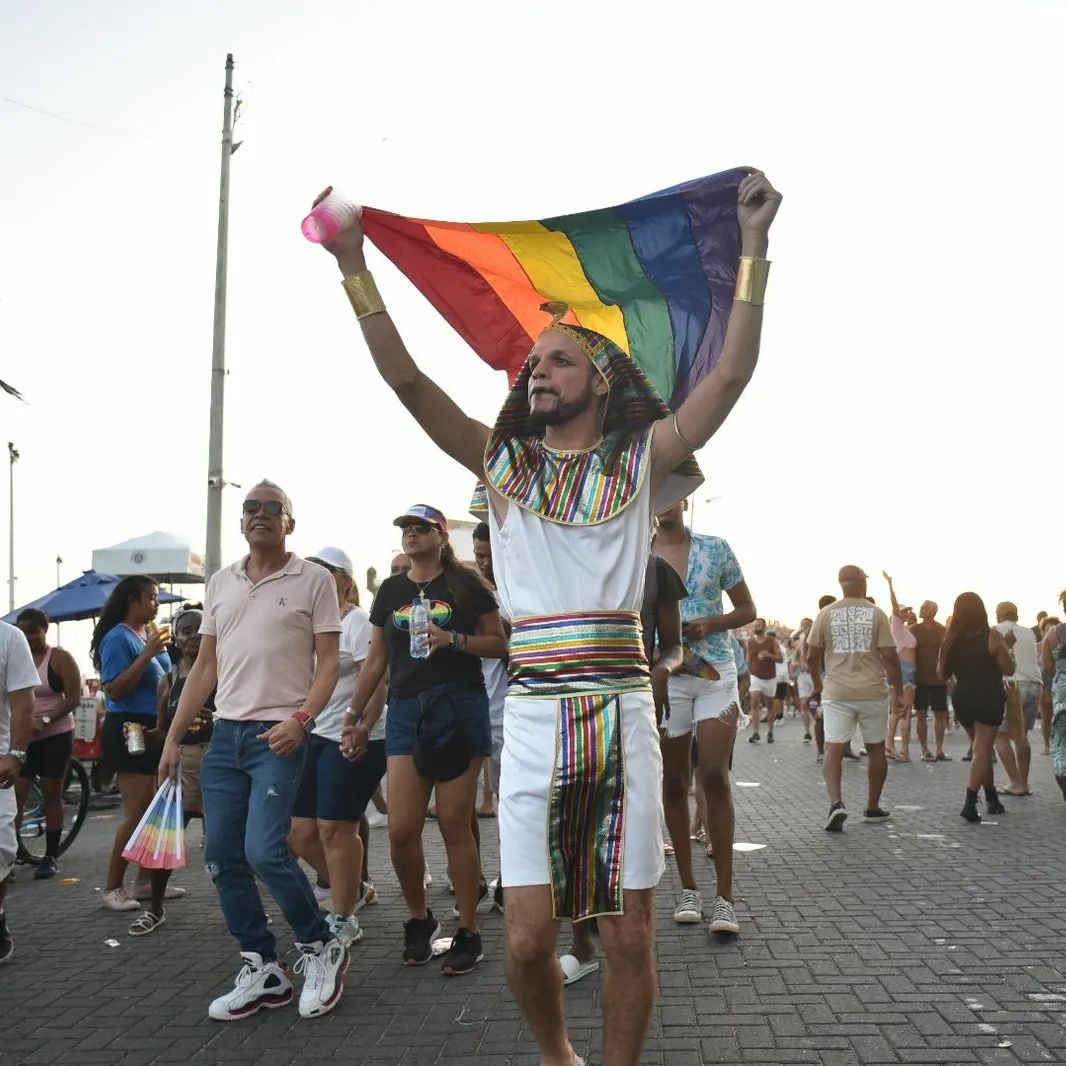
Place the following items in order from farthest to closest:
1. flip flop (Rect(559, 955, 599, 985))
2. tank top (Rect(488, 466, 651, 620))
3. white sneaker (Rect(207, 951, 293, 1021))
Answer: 1. flip flop (Rect(559, 955, 599, 985))
2. white sneaker (Rect(207, 951, 293, 1021))
3. tank top (Rect(488, 466, 651, 620))

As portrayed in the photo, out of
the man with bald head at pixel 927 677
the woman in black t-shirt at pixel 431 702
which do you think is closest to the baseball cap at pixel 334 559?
the woman in black t-shirt at pixel 431 702

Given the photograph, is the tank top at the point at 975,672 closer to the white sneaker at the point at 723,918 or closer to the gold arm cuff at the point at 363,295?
the white sneaker at the point at 723,918

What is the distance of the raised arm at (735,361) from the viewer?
140 inches

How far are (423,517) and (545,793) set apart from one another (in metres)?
2.96

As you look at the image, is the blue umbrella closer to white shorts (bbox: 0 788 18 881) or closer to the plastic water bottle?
white shorts (bbox: 0 788 18 881)

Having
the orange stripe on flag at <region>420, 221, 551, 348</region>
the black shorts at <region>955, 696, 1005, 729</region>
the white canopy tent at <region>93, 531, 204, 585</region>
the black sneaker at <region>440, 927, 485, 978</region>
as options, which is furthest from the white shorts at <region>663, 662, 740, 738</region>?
the white canopy tent at <region>93, 531, 204, 585</region>

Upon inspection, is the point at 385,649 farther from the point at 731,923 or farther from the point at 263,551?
the point at 731,923

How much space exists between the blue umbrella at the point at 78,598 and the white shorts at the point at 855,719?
32.1 feet

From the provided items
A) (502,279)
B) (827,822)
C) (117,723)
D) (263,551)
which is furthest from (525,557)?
(827,822)

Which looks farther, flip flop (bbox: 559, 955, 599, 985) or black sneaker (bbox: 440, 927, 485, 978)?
black sneaker (bbox: 440, 927, 485, 978)

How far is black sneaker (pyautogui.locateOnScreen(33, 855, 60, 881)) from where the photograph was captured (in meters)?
9.11

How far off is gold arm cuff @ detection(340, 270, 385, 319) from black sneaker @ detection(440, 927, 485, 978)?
126 inches

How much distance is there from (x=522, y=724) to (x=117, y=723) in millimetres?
5097

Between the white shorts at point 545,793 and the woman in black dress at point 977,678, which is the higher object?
the white shorts at point 545,793
